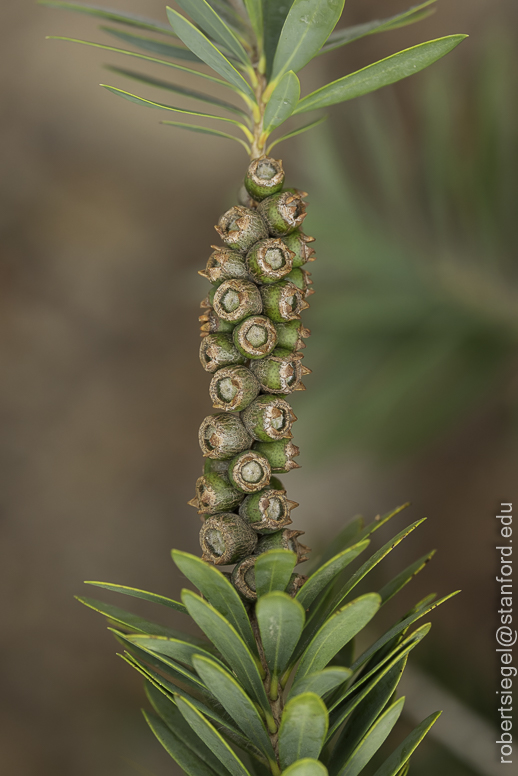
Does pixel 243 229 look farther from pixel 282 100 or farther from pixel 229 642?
pixel 229 642

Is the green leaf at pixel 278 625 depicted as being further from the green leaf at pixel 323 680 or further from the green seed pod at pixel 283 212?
the green seed pod at pixel 283 212

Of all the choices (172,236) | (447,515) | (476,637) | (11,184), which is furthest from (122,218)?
(476,637)

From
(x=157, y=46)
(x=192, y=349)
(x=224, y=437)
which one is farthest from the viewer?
(x=192, y=349)

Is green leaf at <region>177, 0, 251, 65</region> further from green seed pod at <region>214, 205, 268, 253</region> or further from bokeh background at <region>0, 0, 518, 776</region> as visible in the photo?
bokeh background at <region>0, 0, 518, 776</region>

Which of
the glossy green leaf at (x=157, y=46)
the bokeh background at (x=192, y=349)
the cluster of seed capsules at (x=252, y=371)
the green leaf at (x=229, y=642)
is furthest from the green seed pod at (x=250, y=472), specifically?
the bokeh background at (x=192, y=349)

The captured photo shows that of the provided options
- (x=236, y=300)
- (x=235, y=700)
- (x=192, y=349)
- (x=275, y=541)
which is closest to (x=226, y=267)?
(x=236, y=300)
